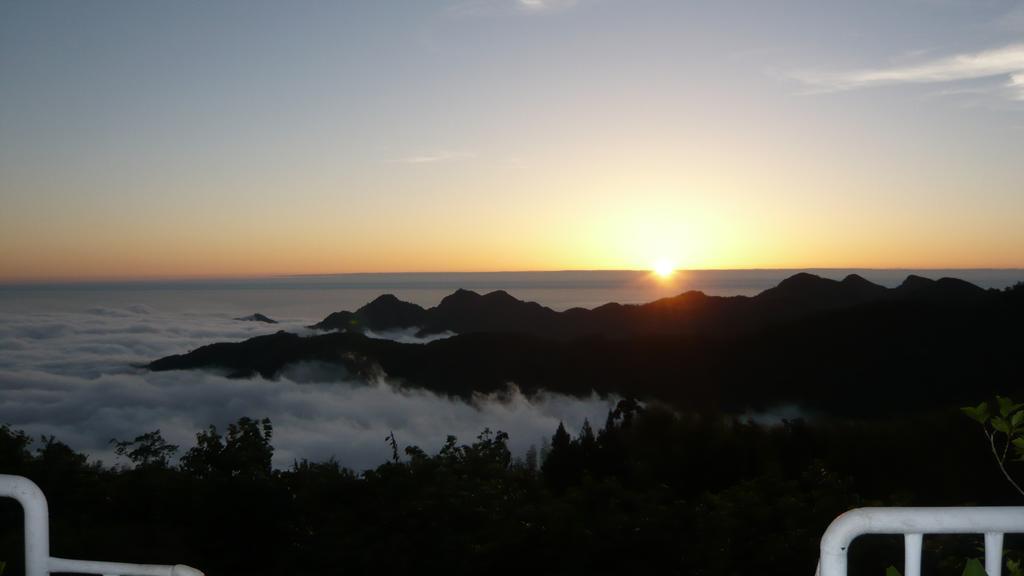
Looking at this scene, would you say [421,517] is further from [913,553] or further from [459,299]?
[459,299]

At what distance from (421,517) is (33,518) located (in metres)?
5.11

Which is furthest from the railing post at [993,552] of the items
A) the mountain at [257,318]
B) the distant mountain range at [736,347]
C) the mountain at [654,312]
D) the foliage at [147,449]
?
the mountain at [257,318]

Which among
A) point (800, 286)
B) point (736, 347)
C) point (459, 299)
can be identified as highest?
point (800, 286)

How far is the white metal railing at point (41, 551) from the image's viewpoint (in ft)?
3.51

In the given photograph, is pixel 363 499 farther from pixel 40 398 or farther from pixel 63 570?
pixel 40 398

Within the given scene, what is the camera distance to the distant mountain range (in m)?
19.5

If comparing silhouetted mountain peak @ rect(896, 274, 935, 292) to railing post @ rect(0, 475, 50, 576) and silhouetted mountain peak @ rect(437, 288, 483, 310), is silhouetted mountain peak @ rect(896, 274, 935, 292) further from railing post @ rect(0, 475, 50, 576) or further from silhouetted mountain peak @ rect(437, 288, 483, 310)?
railing post @ rect(0, 475, 50, 576)

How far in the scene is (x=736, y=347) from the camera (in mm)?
21062

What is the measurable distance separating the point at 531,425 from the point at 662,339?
462cm

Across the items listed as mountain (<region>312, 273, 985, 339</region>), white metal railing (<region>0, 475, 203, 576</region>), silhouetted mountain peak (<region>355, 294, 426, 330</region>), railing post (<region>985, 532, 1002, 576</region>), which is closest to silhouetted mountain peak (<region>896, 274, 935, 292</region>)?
mountain (<region>312, 273, 985, 339</region>)

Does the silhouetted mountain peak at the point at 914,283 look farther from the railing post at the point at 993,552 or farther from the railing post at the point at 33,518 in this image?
the railing post at the point at 33,518

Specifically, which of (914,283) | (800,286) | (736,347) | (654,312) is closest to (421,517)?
(736,347)

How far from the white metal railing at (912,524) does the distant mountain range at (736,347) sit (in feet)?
63.6

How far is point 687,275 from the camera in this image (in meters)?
23.5
